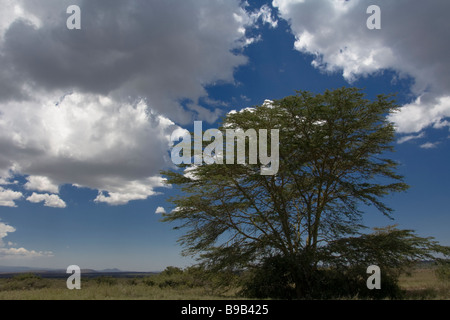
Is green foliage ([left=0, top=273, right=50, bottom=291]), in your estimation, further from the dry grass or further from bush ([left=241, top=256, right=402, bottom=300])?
the dry grass

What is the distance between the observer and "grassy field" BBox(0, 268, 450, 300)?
38.4ft

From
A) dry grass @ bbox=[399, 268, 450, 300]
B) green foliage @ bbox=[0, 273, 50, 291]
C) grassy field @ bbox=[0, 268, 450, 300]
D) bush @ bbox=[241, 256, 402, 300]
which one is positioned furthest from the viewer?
green foliage @ bbox=[0, 273, 50, 291]

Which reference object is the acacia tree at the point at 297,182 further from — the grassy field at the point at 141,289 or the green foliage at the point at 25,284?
the green foliage at the point at 25,284

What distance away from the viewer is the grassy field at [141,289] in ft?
38.4

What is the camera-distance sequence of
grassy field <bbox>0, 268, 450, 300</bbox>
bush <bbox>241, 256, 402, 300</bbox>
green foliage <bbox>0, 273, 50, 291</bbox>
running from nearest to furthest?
grassy field <bbox>0, 268, 450, 300</bbox> < bush <bbox>241, 256, 402, 300</bbox> < green foliage <bbox>0, 273, 50, 291</bbox>

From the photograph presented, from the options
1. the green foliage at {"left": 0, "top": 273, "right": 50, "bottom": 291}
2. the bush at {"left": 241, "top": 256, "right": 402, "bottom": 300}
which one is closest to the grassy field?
the green foliage at {"left": 0, "top": 273, "right": 50, "bottom": 291}

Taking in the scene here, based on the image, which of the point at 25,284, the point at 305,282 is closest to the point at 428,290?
the point at 305,282

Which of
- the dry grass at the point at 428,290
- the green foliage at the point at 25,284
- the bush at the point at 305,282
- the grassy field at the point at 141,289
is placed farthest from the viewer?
the green foliage at the point at 25,284

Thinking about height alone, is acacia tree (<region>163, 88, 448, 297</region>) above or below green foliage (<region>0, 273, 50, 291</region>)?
above

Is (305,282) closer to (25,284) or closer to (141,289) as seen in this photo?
(141,289)

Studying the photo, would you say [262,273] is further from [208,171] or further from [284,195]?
[208,171]

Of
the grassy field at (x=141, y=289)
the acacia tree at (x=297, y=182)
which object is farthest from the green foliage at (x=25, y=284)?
the acacia tree at (x=297, y=182)

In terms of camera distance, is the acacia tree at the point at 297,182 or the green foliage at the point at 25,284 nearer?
the acacia tree at the point at 297,182
